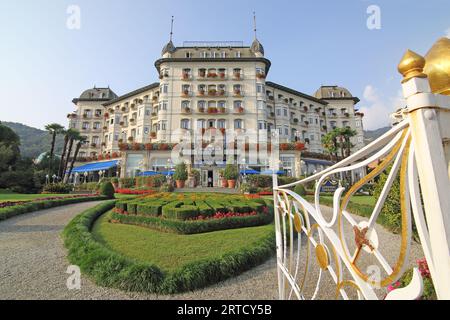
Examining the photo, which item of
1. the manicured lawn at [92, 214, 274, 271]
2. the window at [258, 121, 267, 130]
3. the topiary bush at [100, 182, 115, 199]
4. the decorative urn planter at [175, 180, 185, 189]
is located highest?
the window at [258, 121, 267, 130]

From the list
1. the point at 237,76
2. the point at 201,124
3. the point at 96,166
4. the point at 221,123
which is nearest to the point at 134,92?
the point at 96,166

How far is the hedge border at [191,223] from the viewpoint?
25.4 ft

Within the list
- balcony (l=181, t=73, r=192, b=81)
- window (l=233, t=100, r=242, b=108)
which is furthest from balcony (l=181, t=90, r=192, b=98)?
window (l=233, t=100, r=242, b=108)

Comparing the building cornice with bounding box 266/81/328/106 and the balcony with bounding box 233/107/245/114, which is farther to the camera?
the building cornice with bounding box 266/81/328/106

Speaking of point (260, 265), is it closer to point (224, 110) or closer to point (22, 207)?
point (22, 207)

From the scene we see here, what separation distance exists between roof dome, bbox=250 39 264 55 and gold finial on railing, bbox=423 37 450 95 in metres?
40.8

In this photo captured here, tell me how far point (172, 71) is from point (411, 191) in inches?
1547

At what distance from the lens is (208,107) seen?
117ft

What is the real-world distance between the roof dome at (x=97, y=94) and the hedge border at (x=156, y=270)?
51.3m

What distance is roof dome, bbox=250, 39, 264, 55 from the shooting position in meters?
37.5

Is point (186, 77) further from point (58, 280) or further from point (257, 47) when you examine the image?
point (58, 280)

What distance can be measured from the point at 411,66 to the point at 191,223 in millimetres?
7682

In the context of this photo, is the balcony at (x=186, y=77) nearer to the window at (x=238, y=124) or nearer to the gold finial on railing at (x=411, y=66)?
the window at (x=238, y=124)

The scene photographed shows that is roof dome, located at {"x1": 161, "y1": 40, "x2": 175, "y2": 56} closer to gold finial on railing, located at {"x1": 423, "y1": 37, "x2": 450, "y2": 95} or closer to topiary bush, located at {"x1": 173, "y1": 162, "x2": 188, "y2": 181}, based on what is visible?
topiary bush, located at {"x1": 173, "y1": 162, "x2": 188, "y2": 181}
